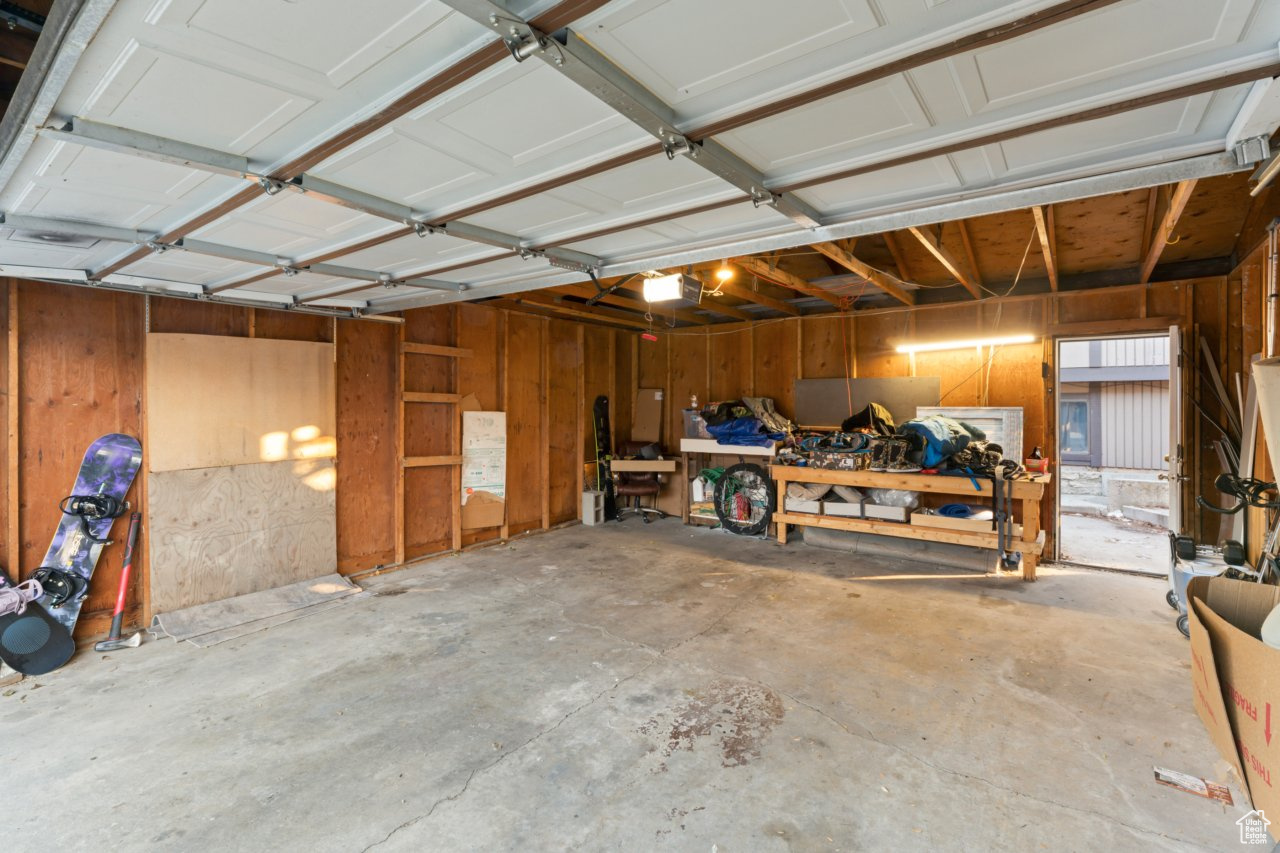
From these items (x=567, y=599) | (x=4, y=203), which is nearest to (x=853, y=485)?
(x=567, y=599)

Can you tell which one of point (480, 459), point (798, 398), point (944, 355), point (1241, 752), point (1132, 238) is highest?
point (1132, 238)

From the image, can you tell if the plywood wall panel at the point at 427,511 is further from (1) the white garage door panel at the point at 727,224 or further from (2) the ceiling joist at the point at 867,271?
(2) the ceiling joist at the point at 867,271

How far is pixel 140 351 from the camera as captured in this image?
360cm

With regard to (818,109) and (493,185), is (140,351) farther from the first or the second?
(818,109)

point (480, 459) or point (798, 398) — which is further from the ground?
point (798, 398)

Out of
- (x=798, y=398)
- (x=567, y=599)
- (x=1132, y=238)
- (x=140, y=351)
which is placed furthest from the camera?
(x=798, y=398)

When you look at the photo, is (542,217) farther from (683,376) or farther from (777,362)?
(683,376)

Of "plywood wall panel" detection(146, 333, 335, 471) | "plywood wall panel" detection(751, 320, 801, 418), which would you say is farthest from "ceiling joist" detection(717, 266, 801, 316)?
"plywood wall panel" detection(146, 333, 335, 471)

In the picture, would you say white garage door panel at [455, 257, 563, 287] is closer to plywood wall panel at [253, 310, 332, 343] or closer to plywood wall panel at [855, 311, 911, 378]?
plywood wall panel at [253, 310, 332, 343]

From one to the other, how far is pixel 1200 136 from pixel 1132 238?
12.4 feet

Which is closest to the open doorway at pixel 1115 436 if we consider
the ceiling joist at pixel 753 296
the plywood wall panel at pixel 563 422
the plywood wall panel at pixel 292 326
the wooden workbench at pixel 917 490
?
the wooden workbench at pixel 917 490

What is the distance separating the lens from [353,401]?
467 cm

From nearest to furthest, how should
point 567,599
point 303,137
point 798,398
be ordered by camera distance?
1. point 303,137
2. point 567,599
3. point 798,398

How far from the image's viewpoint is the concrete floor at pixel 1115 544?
496 centimetres
